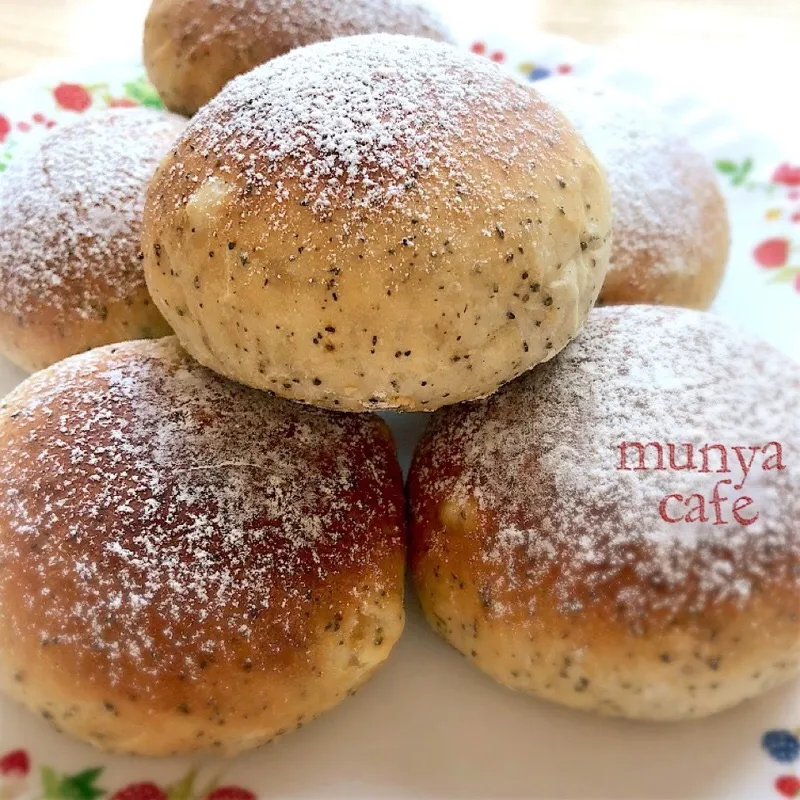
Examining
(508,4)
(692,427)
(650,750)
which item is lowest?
(650,750)

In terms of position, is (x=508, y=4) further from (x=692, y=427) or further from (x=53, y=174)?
(x=692, y=427)

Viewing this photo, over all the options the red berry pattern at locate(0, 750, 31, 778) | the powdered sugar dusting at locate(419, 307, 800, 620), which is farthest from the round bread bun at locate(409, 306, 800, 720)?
the red berry pattern at locate(0, 750, 31, 778)

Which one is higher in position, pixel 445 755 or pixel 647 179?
pixel 647 179

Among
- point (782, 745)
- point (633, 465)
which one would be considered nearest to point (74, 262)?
point (633, 465)

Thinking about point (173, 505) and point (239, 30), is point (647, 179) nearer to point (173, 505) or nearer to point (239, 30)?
point (239, 30)

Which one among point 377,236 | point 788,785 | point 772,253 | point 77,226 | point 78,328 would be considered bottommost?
point 788,785

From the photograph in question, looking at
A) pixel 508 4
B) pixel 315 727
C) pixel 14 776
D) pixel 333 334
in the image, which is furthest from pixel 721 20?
pixel 14 776

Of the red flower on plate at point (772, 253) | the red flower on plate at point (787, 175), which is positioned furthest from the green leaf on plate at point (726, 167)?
the red flower on plate at point (772, 253)
